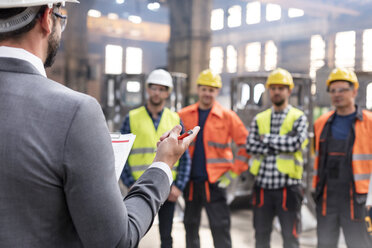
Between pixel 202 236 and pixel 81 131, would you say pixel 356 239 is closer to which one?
pixel 202 236

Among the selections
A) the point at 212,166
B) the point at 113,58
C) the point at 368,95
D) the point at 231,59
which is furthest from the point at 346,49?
the point at 212,166

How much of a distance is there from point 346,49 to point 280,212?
15.3 metres

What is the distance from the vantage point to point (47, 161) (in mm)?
878

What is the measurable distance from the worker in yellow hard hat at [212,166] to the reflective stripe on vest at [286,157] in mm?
200

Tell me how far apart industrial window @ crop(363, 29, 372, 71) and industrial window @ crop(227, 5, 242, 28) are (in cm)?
680

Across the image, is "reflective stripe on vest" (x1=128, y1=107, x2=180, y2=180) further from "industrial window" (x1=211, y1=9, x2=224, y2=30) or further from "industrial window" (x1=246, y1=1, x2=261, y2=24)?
"industrial window" (x1=211, y1=9, x2=224, y2=30)

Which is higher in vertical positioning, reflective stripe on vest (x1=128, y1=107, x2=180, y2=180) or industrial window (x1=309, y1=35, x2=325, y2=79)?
industrial window (x1=309, y1=35, x2=325, y2=79)

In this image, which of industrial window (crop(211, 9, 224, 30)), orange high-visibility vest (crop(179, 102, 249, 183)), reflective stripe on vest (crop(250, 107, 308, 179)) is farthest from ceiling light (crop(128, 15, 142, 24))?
reflective stripe on vest (crop(250, 107, 308, 179))

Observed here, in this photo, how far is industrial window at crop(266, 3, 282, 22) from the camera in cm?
2023

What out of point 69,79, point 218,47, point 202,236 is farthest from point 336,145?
point 218,47

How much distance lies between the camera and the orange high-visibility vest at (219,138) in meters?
4.26

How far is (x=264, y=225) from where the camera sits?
4168 mm

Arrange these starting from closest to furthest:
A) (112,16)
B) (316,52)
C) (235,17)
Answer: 1. (316,52)
2. (112,16)
3. (235,17)

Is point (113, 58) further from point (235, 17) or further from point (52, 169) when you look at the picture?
point (52, 169)
